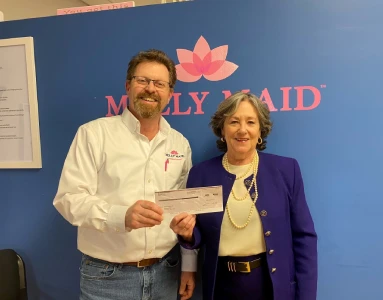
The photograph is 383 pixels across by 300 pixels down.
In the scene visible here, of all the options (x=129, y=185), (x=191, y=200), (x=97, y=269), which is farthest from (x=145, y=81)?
(x=97, y=269)

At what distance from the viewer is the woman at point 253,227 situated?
1.42m

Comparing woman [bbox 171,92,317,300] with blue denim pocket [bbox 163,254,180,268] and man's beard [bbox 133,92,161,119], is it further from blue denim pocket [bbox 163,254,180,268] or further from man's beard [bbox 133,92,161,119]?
man's beard [bbox 133,92,161,119]

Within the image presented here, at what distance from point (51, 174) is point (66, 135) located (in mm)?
253

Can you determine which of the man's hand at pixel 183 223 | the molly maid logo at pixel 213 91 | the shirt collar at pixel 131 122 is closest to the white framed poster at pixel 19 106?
the molly maid logo at pixel 213 91

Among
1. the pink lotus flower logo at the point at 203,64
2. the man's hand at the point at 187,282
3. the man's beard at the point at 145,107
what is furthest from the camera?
the pink lotus flower logo at the point at 203,64

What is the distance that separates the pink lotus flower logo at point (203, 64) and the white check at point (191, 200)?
742 mm

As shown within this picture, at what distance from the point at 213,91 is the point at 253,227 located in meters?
0.76

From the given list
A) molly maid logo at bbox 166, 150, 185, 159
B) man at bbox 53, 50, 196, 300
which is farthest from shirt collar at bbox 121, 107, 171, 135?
molly maid logo at bbox 166, 150, 185, 159

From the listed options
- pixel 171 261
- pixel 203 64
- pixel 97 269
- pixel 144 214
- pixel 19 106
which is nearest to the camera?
pixel 144 214

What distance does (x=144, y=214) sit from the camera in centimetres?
128

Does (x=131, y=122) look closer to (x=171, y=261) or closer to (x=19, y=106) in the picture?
(x=171, y=261)

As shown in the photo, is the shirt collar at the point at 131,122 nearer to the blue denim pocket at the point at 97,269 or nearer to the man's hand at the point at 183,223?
the man's hand at the point at 183,223

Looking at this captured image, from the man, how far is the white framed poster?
0.63 m

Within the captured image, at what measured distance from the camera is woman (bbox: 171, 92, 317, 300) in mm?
1418
